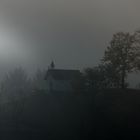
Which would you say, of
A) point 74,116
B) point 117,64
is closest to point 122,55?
point 117,64

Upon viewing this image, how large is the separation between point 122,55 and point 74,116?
18.5 metres

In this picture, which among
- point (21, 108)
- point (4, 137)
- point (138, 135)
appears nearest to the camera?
point (4, 137)

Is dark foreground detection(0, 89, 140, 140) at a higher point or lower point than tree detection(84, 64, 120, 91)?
lower

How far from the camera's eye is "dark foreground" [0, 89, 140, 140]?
4156 centimetres

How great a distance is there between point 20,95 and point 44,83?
70.4 ft

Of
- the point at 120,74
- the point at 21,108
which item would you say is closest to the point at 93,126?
the point at 21,108

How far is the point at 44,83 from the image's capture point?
78.1 meters

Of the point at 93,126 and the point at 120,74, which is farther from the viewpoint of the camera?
the point at 120,74

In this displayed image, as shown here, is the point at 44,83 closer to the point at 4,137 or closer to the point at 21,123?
the point at 21,123

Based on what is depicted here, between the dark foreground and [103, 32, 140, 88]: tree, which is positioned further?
[103, 32, 140, 88]: tree

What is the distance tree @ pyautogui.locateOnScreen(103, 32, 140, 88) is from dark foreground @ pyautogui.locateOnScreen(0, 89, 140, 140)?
Result: 5.71 metres

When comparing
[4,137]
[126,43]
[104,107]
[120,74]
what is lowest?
[4,137]

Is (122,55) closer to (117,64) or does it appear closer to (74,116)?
(117,64)

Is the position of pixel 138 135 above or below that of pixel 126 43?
below
